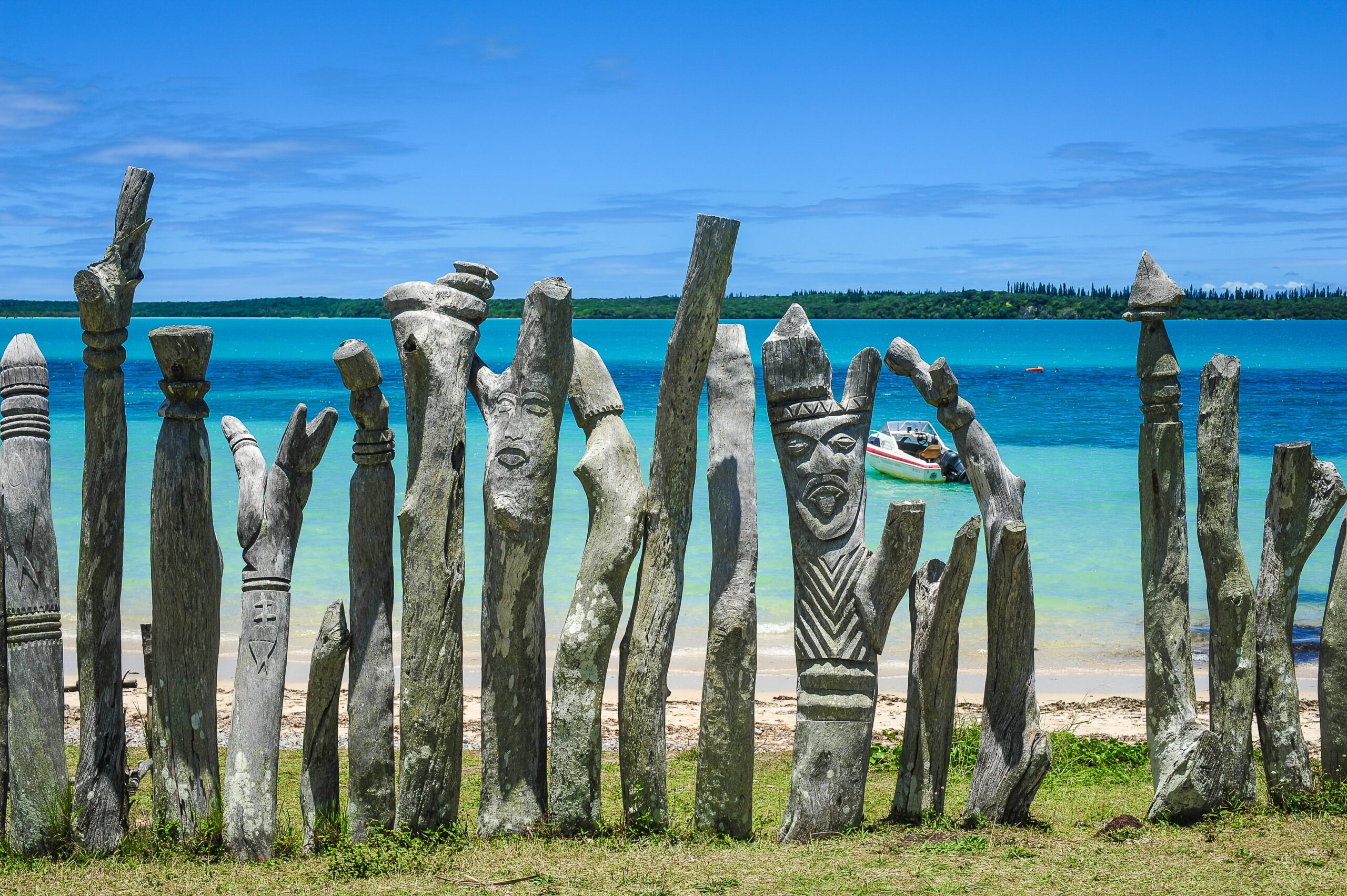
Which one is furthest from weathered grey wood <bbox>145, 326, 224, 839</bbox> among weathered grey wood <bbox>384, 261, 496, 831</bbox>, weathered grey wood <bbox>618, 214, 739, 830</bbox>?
weathered grey wood <bbox>618, 214, 739, 830</bbox>

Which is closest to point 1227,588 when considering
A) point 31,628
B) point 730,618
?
point 730,618

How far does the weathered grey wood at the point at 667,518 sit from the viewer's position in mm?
5004

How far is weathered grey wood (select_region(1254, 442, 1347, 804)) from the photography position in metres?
5.36

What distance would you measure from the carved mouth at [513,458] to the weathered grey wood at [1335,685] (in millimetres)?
3819

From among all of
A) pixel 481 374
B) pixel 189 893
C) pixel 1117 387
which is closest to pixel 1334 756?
pixel 481 374

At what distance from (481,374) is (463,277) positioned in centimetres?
48

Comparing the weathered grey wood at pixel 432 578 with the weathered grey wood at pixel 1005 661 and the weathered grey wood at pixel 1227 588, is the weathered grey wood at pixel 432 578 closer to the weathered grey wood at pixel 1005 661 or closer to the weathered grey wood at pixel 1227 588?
the weathered grey wood at pixel 1005 661

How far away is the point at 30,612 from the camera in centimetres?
489

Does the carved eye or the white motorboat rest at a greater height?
the white motorboat

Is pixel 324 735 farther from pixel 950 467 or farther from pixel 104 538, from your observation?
pixel 950 467

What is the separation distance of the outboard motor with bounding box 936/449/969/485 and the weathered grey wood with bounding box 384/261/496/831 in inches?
812

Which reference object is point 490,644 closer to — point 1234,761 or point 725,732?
point 725,732

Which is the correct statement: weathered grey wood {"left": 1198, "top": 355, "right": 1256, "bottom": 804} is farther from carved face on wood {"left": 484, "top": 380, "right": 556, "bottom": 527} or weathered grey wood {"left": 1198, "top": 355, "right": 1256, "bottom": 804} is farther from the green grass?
carved face on wood {"left": 484, "top": 380, "right": 556, "bottom": 527}

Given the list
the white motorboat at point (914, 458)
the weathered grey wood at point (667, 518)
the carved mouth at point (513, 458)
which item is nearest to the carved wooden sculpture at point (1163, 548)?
the weathered grey wood at point (667, 518)
